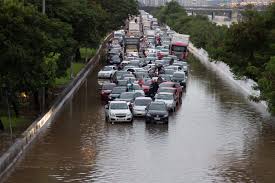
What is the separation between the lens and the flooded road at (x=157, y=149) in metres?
27.3

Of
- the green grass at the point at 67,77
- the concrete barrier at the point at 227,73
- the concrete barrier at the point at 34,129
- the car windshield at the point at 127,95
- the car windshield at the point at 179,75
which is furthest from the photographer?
the car windshield at the point at 179,75

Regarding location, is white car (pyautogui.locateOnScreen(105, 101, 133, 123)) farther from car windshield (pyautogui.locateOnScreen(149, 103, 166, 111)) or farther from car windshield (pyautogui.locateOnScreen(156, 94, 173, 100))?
car windshield (pyautogui.locateOnScreen(156, 94, 173, 100))

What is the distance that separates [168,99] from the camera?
4597 cm

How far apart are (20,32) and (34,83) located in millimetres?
3146

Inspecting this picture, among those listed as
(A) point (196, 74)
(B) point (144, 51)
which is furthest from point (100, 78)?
(B) point (144, 51)

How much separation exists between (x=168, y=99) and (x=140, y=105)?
333cm

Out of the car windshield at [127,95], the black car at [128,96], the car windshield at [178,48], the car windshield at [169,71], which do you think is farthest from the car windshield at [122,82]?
the car windshield at [178,48]

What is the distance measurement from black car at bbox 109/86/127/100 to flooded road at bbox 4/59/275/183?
99 cm

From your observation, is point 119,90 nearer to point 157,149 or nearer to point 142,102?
point 142,102

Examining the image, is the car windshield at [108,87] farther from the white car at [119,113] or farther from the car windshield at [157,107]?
the car windshield at [157,107]

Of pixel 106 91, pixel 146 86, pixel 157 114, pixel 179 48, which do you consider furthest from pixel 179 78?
pixel 179 48

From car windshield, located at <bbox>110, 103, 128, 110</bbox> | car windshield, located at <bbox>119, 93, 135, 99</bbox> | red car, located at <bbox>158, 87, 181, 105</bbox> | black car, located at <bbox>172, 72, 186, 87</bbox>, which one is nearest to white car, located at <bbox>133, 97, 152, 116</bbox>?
car windshield, located at <bbox>110, 103, 128, 110</bbox>

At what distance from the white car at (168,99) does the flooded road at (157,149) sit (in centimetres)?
56

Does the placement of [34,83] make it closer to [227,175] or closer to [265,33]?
[227,175]
